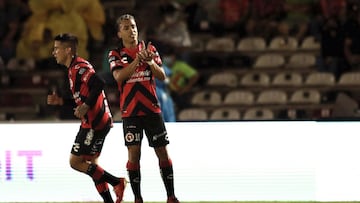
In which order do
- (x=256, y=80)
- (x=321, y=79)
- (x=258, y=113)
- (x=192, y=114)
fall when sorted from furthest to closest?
(x=256, y=80) → (x=321, y=79) → (x=192, y=114) → (x=258, y=113)

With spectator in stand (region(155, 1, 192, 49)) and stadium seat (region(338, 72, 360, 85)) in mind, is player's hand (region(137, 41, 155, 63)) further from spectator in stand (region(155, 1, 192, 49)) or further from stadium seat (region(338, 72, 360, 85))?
spectator in stand (region(155, 1, 192, 49))

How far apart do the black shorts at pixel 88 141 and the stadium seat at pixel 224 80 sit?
6547 mm

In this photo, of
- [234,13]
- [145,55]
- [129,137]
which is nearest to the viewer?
[145,55]

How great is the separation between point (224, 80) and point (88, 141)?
672 cm

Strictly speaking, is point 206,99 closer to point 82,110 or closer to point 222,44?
point 222,44

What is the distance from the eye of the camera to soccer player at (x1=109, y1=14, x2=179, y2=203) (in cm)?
993

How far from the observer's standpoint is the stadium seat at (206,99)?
16297mm

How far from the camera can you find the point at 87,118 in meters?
10.2

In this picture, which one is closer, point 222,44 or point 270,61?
point 270,61

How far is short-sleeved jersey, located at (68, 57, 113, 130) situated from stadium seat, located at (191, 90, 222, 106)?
6.13 metres

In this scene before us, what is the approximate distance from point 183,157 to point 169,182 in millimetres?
1622

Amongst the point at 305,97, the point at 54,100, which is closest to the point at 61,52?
the point at 54,100

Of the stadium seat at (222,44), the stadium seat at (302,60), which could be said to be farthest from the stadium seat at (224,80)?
the stadium seat at (302,60)

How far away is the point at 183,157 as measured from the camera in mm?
11672
